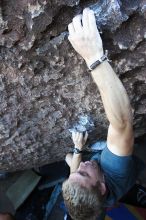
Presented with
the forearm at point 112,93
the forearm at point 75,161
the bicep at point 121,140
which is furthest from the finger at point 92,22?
the forearm at point 75,161

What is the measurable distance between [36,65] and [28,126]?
325mm

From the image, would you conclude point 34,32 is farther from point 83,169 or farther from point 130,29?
point 83,169

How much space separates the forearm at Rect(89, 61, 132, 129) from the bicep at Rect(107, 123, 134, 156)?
0.06 metres

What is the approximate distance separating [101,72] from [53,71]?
0.21 metres

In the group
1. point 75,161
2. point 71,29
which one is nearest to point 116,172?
point 75,161

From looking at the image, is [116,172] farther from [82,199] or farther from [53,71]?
[53,71]

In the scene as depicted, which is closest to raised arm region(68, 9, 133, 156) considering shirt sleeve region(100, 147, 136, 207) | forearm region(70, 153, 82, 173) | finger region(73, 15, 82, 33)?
finger region(73, 15, 82, 33)

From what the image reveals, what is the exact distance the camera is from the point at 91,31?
136 cm

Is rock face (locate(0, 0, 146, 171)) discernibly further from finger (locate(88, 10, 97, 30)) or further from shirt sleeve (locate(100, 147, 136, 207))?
shirt sleeve (locate(100, 147, 136, 207))

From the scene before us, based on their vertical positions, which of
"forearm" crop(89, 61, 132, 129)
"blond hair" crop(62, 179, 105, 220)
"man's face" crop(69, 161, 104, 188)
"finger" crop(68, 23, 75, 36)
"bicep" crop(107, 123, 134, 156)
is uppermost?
"finger" crop(68, 23, 75, 36)

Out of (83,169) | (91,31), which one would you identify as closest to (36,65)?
(91,31)

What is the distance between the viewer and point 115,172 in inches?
66.5

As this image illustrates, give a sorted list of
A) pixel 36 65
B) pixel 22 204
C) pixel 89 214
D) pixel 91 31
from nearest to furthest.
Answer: pixel 91 31 < pixel 36 65 < pixel 89 214 < pixel 22 204

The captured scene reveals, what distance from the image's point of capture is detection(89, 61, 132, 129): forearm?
1.40m
